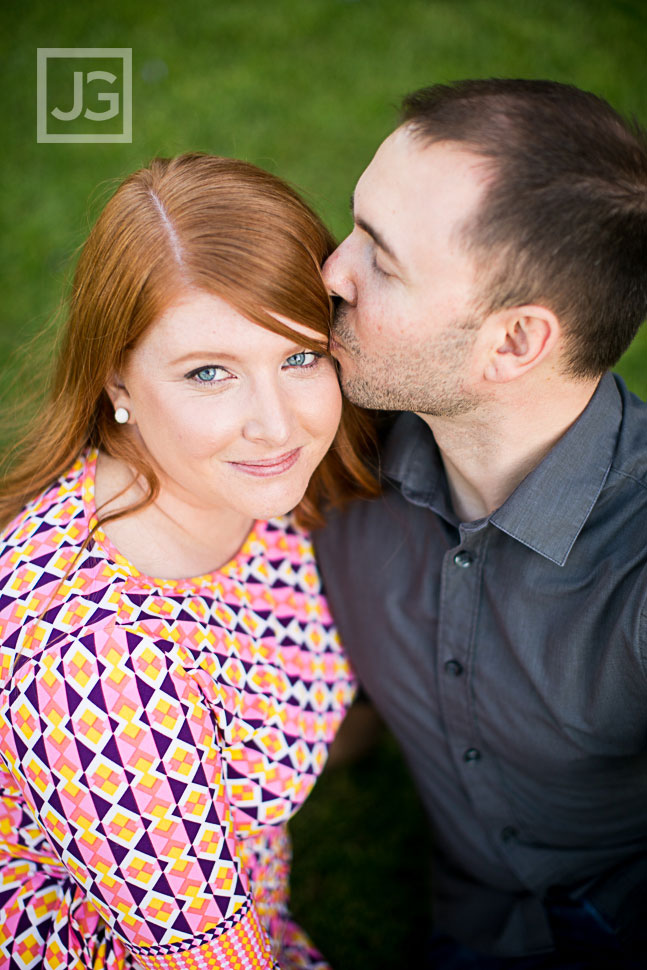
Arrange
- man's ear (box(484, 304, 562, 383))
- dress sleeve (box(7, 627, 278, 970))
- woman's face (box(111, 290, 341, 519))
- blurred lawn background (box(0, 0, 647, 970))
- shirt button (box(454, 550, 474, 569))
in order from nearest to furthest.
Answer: dress sleeve (box(7, 627, 278, 970)) < woman's face (box(111, 290, 341, 519)) < man's ear (box(484, 304, 562, 383)) < shirt button (box(454, 550, 474, 569)) < blurred lawn background (box(0, 0, 647, 970))

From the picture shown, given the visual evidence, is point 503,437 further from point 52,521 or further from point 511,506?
point 52,521

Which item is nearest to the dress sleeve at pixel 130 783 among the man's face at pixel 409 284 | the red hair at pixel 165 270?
the red hair at pixel 165 270

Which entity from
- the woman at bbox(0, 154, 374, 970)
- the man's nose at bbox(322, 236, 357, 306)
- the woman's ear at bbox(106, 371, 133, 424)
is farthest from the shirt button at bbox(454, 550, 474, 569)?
the woman's ear at bbox(106, 371, 133, 424)

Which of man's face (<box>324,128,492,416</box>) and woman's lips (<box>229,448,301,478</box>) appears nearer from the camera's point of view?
man's face (<box>324,128,492,416</box>)

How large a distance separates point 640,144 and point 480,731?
1707 mm

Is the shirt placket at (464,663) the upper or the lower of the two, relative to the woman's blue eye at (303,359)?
lower

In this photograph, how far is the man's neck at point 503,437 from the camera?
90.5 inches

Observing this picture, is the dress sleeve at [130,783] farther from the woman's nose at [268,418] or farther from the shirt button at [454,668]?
the shirt button at [454,668]

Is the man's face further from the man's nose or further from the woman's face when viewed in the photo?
the woman's face

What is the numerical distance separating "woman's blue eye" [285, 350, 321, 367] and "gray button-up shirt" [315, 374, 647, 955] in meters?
0.50

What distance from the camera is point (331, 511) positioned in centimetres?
280

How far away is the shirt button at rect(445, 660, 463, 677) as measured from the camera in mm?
2482

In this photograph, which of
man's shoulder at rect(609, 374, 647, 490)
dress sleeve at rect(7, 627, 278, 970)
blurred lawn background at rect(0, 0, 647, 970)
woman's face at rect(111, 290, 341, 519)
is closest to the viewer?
dress sleeve at rect(7, 627, 278, 970)

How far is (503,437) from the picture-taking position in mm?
2354
